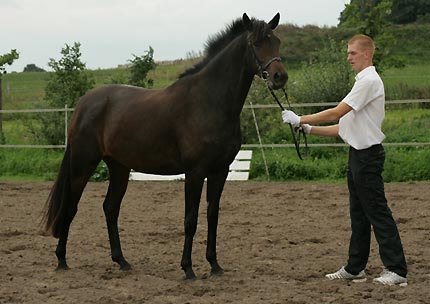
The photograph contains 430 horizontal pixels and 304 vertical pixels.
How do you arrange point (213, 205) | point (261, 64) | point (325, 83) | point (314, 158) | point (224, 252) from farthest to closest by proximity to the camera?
point (325, 83) < point (314, 158) < point (224, 252) < point (213, 205) < point (261, 64)

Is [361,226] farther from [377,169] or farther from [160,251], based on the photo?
[160,251]

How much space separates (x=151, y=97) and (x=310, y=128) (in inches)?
57.3

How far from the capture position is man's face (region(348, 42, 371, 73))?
5.24 m

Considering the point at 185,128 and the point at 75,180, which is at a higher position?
the point at 185,128

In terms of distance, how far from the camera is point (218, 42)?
19.1 feet

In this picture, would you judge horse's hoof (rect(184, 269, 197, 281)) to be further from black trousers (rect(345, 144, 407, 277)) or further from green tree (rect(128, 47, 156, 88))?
green tree (rect(128, 47, 156, 88))

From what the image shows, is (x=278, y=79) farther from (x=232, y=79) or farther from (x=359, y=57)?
(x=359, y=57)

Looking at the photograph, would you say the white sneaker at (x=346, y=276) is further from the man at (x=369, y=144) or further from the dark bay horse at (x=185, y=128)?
the dark bay horse at (x=185, y=128)

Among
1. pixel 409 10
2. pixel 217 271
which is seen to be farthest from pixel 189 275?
pixel 409 10

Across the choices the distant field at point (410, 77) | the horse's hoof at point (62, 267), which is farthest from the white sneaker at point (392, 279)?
the distant field at point (410, 77)

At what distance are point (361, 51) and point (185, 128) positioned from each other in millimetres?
1556

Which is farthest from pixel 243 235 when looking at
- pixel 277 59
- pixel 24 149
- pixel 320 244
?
pixel 24 149

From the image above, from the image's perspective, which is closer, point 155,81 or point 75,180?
point 75,180

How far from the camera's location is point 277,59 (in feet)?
17.4
